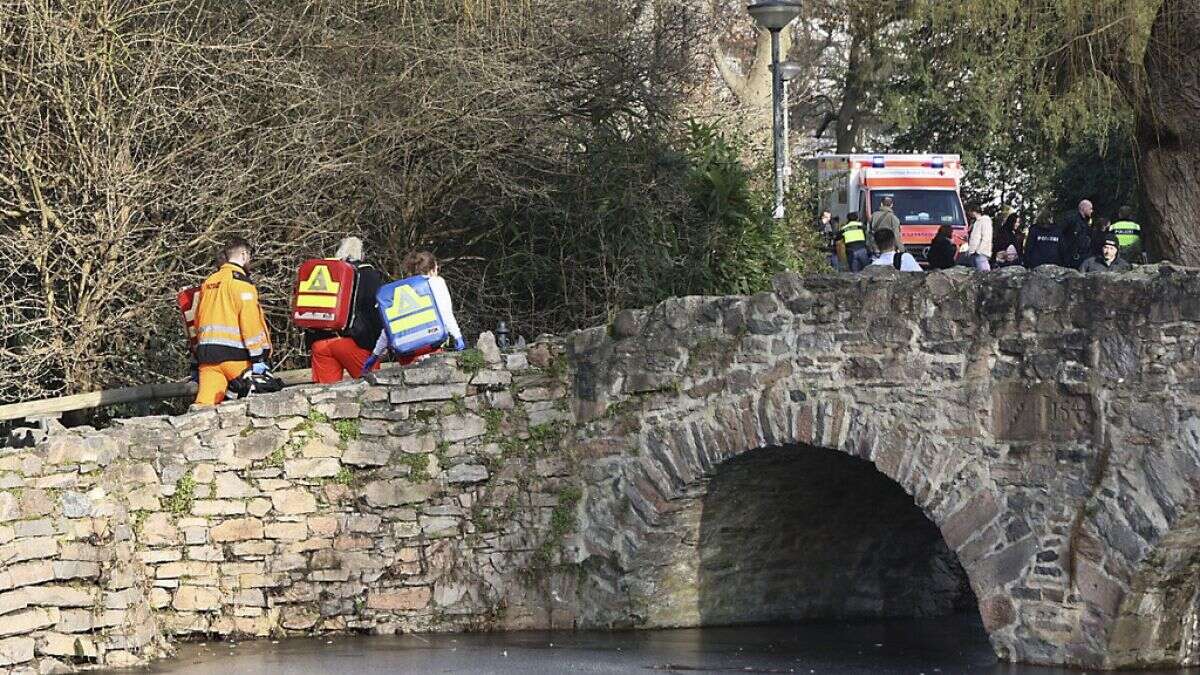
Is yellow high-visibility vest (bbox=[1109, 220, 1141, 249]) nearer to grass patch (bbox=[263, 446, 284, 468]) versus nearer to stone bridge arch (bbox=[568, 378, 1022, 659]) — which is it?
stone bridge arch (bbox=[568, 378, 1022, 659])

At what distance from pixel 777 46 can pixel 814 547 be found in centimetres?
437

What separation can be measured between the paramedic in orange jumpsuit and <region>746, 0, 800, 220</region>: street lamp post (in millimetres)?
4768

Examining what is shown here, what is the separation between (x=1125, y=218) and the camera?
22.3 m

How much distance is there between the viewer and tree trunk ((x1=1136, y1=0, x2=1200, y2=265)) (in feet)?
52.5

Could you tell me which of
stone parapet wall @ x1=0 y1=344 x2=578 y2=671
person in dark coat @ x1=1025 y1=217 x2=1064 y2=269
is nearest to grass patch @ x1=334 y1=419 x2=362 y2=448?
stone parapet wall @ x1=0 y1=344 x2=578 y2=671

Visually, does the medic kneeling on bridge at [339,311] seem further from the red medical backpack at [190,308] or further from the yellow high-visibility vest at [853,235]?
the yellow high-visibility vest at [853,235]

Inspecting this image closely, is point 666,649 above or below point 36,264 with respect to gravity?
below

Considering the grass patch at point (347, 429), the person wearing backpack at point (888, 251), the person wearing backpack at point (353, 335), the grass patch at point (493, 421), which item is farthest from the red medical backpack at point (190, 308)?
the person wearing backpack at point (888, 251)

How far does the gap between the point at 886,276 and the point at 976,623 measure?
371 cm

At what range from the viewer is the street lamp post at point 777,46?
16641mm

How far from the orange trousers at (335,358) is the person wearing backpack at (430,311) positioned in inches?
4.8

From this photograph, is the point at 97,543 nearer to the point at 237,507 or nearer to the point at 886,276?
the point at 237,507

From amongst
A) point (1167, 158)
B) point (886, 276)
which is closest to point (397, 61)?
point (886, 276)

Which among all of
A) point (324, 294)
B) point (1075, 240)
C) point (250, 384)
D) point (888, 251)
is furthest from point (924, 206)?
point (250, 384)
